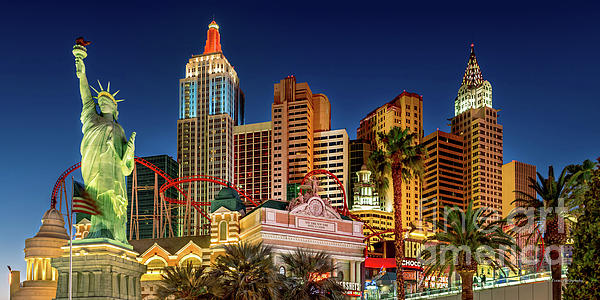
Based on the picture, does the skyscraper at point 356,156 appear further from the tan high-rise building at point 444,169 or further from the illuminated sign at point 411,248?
the illuminated sign at point 411,248

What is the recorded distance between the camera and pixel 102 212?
59469 millimetres

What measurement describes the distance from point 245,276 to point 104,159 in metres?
Result: 25.4

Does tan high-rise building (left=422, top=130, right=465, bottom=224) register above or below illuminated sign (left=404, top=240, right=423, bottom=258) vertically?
above

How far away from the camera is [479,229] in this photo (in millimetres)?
47438

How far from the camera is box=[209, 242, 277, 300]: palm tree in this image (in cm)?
3956

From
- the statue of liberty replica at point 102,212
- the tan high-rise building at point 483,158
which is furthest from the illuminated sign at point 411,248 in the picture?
the tan high-rise building at point 483,158

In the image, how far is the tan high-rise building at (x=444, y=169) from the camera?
18762 centimetres

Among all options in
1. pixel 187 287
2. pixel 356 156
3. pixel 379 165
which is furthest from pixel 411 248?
pixel 356 156

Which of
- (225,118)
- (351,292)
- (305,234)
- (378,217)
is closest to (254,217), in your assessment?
(305,234)

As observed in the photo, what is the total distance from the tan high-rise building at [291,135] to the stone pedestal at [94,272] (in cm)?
11384

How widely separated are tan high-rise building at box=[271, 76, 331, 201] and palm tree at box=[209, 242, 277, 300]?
131m

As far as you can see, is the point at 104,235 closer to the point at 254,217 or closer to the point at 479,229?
the point at 254,217

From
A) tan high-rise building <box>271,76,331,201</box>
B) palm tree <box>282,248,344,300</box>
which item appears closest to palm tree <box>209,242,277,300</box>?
palm tree <box>282,248,344,300</box>

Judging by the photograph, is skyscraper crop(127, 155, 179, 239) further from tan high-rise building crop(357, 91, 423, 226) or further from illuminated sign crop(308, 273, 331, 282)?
illuminated sign crop(308, 273, 331, 282)
